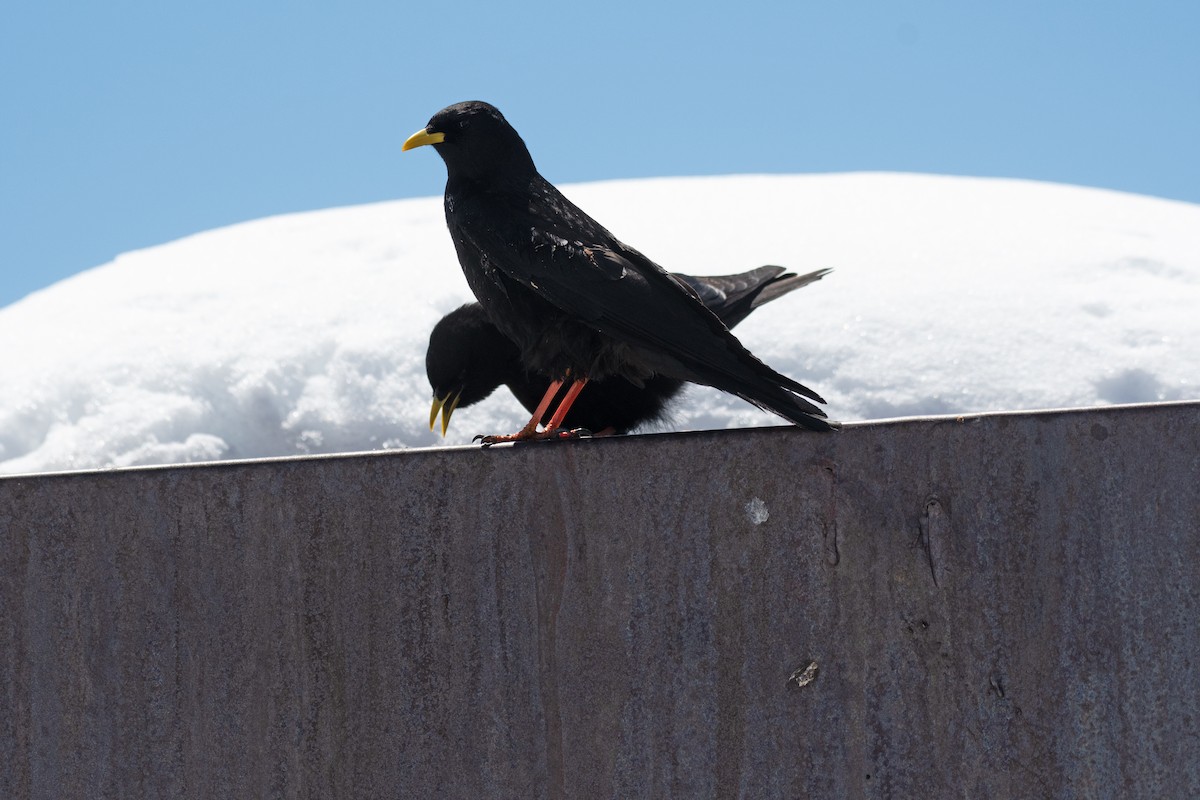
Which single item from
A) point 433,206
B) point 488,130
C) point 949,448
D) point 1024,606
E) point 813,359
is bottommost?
point 1024,606

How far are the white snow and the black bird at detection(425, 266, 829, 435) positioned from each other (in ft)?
7.53

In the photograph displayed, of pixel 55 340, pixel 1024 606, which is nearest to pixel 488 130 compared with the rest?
pixel 1024 606

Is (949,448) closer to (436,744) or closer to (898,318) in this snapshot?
(436,744)

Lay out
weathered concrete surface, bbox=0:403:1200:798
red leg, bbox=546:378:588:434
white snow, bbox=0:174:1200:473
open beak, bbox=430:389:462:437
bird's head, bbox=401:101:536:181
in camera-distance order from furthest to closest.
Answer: white snow, bbox=0:174:1200:473 < open beak, bbox=430:389:462:437 < bird's head, bbox=401:101:536:181 < red leg, bbox=546:378:588:434 < weathered concrete surface, bbox=0:403:1200:798

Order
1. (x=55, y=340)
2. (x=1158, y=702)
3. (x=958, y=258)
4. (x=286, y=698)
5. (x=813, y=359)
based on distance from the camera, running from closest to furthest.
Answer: (x=1158, y=702), (x=286, y=698), (x=813, y=359), (x=55, y=340), (x=958, y=258)

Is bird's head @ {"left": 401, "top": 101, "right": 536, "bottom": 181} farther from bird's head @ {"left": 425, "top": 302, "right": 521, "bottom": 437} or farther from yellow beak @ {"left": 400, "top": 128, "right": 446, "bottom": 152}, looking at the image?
bird's head @ {"left": 425, "top": 302, "right": 521, "bottom": 437}

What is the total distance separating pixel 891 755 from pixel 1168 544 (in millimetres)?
736

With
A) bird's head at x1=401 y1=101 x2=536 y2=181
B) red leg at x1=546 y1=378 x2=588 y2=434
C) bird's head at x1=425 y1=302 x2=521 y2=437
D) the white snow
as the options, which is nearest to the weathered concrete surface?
red leg at x1=546 y1=378 x2=588 y2=434

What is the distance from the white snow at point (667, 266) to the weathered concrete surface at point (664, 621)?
404 centimetres

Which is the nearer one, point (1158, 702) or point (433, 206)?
point (1158, 702)

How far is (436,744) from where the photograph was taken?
2479mm

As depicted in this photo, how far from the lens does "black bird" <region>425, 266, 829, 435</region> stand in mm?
3891

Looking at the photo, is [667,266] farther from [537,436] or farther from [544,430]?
[537,436]

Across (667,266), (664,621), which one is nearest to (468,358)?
(664,621)
